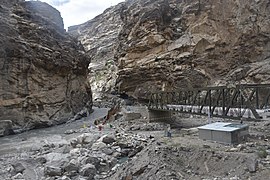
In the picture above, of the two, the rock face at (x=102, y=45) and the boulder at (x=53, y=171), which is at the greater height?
the rock face at (x=102, y=45)

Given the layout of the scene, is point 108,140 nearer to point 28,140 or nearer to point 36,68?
point 28,140

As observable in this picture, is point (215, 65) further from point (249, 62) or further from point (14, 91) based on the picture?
point (14, 91)

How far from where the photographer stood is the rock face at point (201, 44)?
40219mm

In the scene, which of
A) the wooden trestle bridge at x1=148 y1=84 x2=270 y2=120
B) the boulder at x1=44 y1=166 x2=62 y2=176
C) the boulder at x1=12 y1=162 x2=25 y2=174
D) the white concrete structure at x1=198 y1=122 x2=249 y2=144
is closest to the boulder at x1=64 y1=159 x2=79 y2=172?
the boulder at x1=44 y1=166 x2=62 y2=176

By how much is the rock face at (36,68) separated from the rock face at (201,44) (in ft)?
37.2

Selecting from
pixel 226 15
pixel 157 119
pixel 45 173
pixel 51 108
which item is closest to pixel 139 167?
pixel 45 173

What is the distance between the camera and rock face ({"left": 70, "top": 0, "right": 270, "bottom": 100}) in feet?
132

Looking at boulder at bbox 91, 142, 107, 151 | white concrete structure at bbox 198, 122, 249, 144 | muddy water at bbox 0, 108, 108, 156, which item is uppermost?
white concrete structure at bbox 198, 122, 249, 144

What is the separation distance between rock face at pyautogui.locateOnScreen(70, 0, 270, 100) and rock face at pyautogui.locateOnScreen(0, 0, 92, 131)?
1135 cm

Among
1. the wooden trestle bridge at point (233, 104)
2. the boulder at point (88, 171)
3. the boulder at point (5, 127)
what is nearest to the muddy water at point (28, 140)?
the boulder at point (5, 127)

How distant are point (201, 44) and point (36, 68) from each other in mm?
24214

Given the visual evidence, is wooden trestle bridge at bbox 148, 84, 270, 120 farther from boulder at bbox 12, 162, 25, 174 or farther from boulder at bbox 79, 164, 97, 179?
boulder at bbox 12, 162, 25, 174

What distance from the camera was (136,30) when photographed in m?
47.8

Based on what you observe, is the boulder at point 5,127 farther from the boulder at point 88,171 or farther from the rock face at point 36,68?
the boulder at point 88,171
